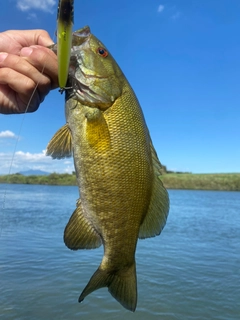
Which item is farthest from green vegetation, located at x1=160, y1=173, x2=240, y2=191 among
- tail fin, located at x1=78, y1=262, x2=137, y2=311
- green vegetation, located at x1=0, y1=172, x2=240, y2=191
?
tail fin, located at x1=78, y1=262, x2=137, y2=311

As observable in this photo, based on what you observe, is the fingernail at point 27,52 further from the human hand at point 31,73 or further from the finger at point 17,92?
the finger at point 17,92

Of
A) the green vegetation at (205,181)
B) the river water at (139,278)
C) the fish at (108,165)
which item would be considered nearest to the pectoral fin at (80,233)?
the fish at (108,165)

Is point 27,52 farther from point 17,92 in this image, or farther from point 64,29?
point 64,29

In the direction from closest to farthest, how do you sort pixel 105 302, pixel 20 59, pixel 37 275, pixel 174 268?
pixel 20 59 < pixel 105 302 < pixel 37 275 < pixel 174 268

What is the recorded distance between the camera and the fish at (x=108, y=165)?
8.55 feet

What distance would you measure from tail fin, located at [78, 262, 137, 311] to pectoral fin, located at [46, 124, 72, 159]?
38.1 inches

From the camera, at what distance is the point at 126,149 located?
267cm

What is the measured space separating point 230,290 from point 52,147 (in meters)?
10.6

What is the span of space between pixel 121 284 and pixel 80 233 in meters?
0.55

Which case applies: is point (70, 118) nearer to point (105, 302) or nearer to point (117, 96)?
point (117, 96)

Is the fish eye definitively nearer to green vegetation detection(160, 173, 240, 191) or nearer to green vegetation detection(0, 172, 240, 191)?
green vegetation detection(0, 172, 240, 191)

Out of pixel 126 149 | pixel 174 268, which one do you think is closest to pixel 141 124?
pixel 126 149

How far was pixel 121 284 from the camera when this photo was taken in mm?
2863

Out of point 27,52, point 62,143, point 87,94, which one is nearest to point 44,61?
point 27,52
